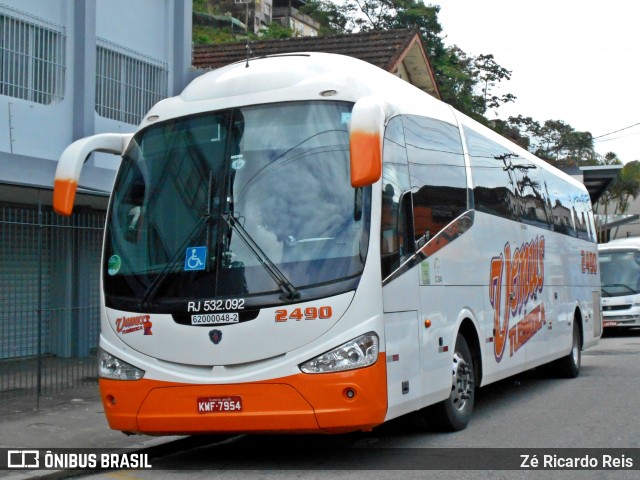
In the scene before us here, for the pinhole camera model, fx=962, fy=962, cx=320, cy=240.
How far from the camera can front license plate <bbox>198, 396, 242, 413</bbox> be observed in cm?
762

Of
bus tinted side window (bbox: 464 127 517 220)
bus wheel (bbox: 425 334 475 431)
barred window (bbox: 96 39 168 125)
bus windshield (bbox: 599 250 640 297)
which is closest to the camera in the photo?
bus wheel (bbox: 425 334 475 431)

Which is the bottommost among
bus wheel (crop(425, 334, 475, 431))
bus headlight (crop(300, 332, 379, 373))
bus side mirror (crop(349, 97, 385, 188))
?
bus wheel (crop(425, 334, 475, 431))

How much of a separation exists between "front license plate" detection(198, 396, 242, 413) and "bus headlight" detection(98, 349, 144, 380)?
646 millimetres

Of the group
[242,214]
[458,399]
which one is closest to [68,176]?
[242,214]

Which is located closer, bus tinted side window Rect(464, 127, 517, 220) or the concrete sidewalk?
the concrete sidewalk

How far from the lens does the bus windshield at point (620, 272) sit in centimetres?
2617

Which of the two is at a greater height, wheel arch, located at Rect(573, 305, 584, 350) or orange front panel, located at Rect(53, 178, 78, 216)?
orange front panel, located at Rect(53, 178, 78, 216)

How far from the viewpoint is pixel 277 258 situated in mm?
7703

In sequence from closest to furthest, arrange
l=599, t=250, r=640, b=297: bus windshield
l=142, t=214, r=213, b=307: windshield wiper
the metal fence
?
l=142, t=214, r=213, b=307: windshield wiper
the metal fence
l=599, t=250, r=640, b=297: bus windshield

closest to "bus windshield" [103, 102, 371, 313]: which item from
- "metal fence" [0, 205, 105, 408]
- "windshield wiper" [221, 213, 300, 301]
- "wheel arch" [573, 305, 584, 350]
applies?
"windshield wiper" [221, 213, 300, 301]

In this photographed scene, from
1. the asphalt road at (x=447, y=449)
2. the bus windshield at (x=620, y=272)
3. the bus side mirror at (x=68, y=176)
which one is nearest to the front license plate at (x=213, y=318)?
the asphalt road at (x=447, y=449)

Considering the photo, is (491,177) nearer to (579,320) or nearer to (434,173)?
(434,173)

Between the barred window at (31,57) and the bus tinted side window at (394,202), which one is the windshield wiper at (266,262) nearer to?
the bus tinted side window at (394,202)

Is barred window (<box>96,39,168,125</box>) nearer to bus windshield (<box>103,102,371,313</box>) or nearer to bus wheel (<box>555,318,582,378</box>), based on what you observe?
bus windshield (<box>103,102,371,313</box>)
